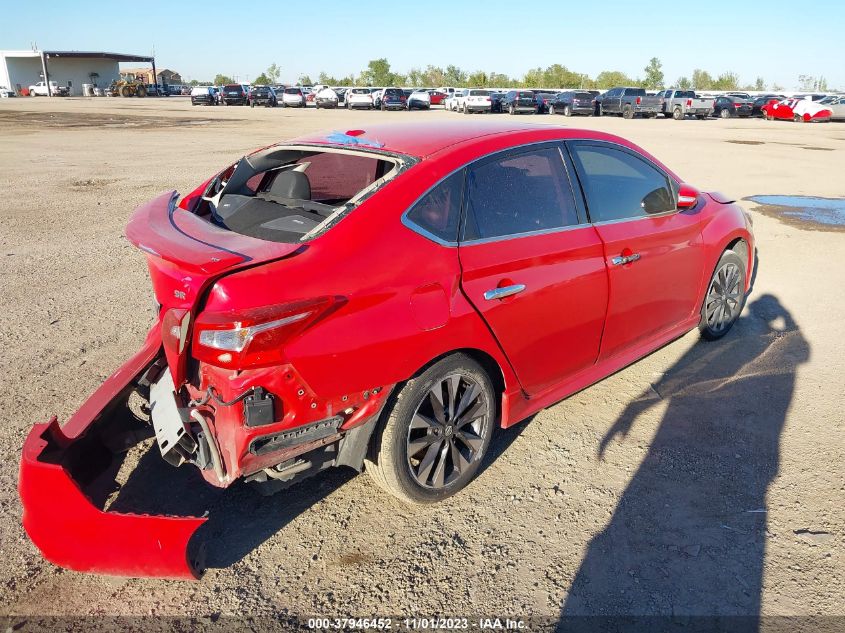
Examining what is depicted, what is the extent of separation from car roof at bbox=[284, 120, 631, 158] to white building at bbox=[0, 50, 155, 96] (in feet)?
324

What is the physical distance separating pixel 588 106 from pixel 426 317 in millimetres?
38433

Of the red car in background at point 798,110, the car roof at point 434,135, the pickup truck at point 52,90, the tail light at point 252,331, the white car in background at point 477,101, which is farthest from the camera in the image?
the pickup truck at point 52,90

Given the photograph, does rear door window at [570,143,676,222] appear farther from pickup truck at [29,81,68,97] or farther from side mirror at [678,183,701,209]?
pickup truck at [29,81,68,97]

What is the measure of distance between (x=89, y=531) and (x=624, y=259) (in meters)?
2.99

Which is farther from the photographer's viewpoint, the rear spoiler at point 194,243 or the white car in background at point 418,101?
the white car in background at point 418,101

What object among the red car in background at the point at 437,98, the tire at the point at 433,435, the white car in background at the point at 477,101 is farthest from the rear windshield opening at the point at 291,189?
the red car in background at the point at 437,98

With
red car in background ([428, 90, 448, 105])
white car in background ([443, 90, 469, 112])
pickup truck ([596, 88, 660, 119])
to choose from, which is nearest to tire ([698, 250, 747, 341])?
pickup truck ([596, 88, 660, 119])

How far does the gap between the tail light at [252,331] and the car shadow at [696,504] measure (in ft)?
5.04

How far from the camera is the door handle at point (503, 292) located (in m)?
3.08

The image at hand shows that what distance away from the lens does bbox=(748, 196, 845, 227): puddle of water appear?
9.48 m

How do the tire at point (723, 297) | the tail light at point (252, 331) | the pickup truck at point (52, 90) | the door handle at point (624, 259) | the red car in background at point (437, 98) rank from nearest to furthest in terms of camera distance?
the tail light at point (252, 331), the door handle at point (624, 259), the tire at point (723, 297), the red car in background at point (437, 98), the pickup truck at point (52, 90)

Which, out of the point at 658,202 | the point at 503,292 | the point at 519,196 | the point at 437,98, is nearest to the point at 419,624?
the point at 503,292

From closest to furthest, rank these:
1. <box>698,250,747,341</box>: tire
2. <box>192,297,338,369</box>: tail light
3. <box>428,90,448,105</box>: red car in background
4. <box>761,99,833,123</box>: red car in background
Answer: <box>192,297,338,369</box>: tail light, <box>698,250,747,341</box>: tire, <box>761,99,833,123</box>: red car in background, <box>428,90,448,105</box>: red car in background

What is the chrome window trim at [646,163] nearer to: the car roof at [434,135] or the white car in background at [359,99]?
the car roof at [434,135]
